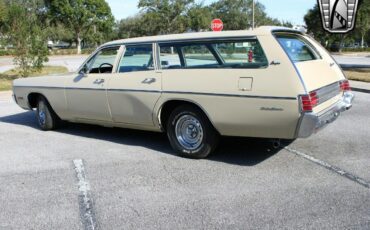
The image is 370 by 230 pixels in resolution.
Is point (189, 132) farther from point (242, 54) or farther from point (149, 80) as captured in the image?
point (242, 54)

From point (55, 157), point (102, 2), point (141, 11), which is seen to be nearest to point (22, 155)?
point (55, 157)

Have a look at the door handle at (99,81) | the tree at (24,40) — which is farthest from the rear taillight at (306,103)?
the tree at (24,40)

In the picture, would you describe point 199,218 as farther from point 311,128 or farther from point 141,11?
point 141,11

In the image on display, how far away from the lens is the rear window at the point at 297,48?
5188 millimetres

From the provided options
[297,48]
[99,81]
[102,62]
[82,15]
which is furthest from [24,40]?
[82,15]

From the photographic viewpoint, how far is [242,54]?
526 cm

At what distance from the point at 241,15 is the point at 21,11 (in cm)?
7122

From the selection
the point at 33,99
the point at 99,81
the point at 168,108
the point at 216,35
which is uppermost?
the point at 216,35

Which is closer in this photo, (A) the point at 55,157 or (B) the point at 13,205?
(B) the point at 13,205

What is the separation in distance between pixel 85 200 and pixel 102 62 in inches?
121

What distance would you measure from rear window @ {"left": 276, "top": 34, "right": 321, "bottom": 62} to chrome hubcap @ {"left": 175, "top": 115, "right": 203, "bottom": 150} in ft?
4.82

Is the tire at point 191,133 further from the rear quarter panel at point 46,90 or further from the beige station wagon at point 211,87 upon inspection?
the rear quarter panel at point 46,90

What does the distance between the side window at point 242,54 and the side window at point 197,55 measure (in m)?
0.15

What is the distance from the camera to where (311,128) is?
479cm
